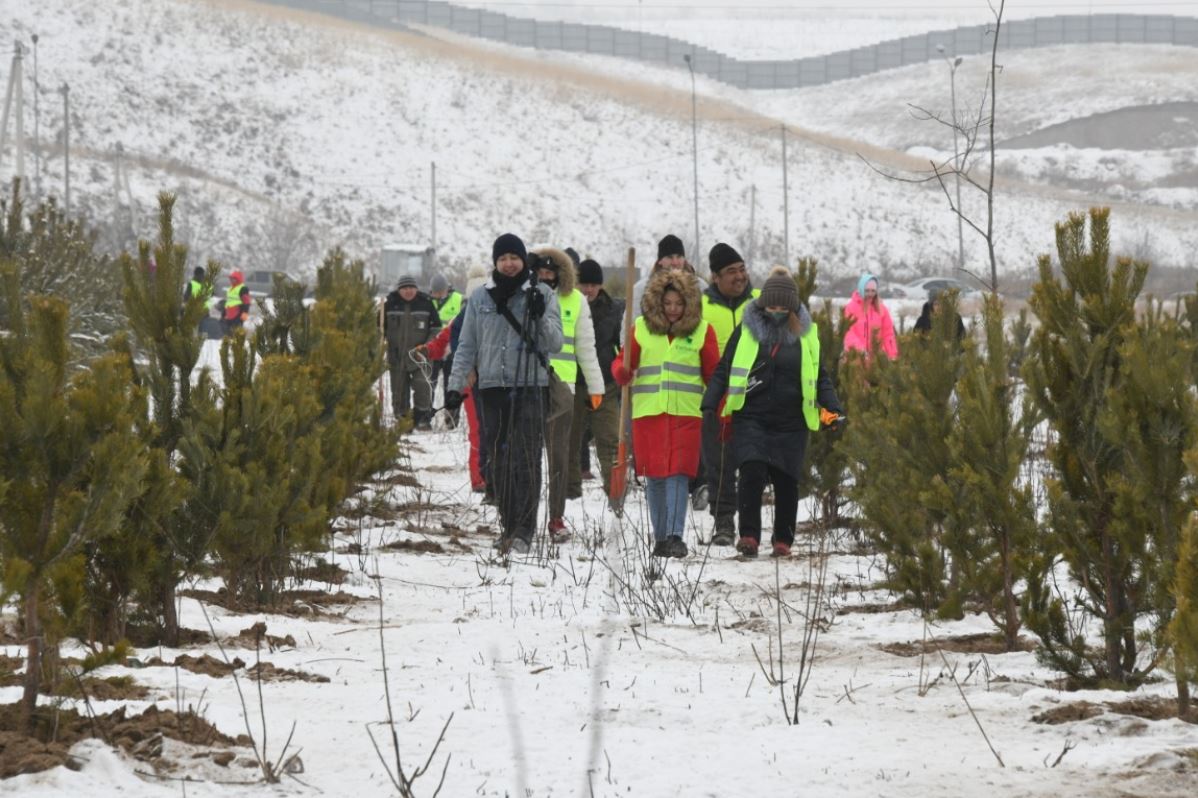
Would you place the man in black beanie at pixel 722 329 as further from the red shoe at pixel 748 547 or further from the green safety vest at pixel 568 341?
the green safety vest at pixel 568 341

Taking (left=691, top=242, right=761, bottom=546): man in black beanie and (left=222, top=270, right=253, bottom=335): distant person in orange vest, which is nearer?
(left=691, top=242, right=761, bottom=546): man in black beanie

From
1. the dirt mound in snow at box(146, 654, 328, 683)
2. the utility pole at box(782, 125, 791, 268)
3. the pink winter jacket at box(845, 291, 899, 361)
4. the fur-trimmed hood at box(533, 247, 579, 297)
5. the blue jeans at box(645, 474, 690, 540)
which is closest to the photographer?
the dirt mound in snow at box(146, 654, 328, 683)

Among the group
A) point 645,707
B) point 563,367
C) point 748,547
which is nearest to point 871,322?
point 563,367

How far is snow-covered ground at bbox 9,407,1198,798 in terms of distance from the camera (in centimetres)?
375

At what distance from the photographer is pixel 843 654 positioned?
5.65 meters

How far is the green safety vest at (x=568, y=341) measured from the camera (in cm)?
905

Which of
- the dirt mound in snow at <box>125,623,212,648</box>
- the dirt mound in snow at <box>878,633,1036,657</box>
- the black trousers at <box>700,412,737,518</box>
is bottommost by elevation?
the dirt mound in snow at <box>878,633,1036,657</box>

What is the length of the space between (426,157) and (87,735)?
228 ft

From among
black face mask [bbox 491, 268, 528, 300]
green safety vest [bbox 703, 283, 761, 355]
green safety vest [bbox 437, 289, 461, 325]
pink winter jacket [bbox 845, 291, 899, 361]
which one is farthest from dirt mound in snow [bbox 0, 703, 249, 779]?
green safety vest [bbox 437, 289, 461, 325]

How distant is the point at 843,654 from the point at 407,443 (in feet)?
28.8

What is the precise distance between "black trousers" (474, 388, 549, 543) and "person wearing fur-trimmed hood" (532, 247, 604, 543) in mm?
198

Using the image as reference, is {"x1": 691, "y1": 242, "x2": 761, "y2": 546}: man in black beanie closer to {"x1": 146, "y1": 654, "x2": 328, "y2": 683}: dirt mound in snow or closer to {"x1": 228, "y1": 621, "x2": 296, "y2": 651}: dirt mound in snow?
{"x1": 228, "y1": 621, "x2": 296, "y2": 651}: dirt mound in snow

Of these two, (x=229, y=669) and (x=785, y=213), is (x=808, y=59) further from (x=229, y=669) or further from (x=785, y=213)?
(x=229, y=669)

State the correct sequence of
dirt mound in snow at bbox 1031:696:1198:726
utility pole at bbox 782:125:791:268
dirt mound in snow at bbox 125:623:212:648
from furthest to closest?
utility pole at bbox 782:125:791:268
dirt mound in snow at bbox 125:623:212:648
dirt mound in snow at bbox 1031:696:1198:726
